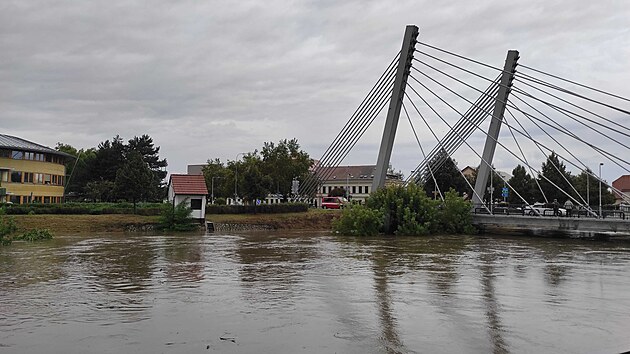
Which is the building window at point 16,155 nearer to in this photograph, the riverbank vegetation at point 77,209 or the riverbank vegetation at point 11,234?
the riverbank vegetation at point 77,209

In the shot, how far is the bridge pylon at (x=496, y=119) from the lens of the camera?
43250 mm

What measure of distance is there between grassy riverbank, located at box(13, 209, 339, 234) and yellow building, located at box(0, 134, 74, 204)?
11.5 meters

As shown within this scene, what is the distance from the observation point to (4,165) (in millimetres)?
58344

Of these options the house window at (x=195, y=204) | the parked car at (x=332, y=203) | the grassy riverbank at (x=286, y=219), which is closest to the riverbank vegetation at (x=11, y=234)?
the house window at (x=195, y=204)

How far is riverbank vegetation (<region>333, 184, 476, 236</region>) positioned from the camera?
43.2 meters

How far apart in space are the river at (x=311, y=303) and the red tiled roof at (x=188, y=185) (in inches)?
868

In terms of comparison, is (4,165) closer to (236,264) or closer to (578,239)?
(236,264)

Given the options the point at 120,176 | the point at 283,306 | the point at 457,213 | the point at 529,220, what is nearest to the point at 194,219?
the point at 120,176

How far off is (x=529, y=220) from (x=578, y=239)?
408 centimetres

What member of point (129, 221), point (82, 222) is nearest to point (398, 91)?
point (129, 221)

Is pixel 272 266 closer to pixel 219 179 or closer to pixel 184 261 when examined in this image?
pixel 184 261

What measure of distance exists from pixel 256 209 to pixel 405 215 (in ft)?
57.6

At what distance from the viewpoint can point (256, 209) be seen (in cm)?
5616

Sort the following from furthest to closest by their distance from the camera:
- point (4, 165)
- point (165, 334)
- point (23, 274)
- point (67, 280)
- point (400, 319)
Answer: point (4, 165), point (23, 274), point (67, 280), point (400, 319), point (165, 334)
